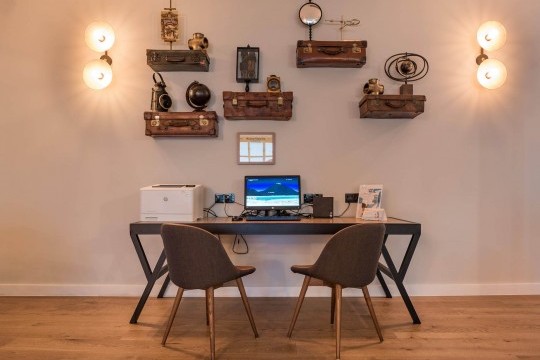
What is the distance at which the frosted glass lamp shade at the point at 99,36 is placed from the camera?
2.86 metres

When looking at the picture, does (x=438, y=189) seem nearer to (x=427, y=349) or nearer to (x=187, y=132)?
(x=427, y=349)

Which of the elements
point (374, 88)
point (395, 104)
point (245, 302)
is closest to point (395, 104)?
point (395, 104)

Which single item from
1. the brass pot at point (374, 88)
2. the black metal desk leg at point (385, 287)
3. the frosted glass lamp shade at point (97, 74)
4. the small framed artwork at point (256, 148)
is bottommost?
the black metal desk leg at point (385, 287)

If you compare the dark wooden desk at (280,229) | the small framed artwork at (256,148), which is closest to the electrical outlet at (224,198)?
the small framed artwork at (256,148)

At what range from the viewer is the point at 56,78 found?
300 cm

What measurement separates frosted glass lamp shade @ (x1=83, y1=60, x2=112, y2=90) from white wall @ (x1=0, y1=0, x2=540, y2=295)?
0.38ft

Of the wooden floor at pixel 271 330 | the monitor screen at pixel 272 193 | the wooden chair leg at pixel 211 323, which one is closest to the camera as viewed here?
the wooden chair leg at pixel 211 323

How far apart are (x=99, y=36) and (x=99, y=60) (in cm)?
21

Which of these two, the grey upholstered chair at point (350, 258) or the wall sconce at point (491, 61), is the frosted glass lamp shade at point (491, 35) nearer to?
the wall sconce at point (491, 61)

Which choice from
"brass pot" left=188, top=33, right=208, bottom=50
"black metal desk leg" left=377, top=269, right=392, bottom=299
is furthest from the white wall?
"black metal desk leg" left=377, top=269, right=392, bottom=299

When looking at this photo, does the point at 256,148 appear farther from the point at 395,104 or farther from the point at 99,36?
the point at 99,36

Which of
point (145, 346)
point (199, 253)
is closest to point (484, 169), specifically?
point (199, 253)

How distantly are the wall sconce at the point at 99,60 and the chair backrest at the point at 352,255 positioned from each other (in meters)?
2.42

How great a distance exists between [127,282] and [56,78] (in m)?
2.01
